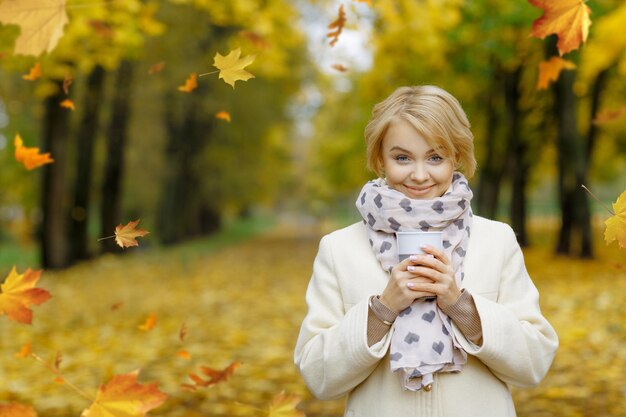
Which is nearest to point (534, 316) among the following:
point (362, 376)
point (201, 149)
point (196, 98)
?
point (362, 376)

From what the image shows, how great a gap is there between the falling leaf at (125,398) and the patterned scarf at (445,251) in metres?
0.74

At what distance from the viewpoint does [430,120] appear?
1.91 meters

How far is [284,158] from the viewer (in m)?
35.3

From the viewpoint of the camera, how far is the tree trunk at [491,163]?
13769 mm

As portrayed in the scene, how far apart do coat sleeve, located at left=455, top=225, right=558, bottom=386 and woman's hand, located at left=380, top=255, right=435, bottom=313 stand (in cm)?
18

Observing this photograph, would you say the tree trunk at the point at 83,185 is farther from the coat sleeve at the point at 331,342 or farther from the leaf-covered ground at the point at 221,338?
the coat sleeve at the point at 331,342

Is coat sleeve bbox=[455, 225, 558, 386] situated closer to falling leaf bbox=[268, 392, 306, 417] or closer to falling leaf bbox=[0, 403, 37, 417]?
falling leaf bbox=[268, 392, 306, 417]

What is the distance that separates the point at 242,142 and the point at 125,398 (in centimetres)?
2150

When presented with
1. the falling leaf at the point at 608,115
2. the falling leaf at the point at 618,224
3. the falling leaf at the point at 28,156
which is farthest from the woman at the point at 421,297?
the falling leaf at the point at 608,115

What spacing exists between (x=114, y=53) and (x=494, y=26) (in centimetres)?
542

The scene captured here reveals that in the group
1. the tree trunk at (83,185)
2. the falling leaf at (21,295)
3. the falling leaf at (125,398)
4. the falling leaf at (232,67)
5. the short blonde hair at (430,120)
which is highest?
the falling leaf at (232,67)

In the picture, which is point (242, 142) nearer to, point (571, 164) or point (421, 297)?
point (571, 164)

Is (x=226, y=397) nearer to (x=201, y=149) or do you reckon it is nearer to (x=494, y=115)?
(x=494, y=115)

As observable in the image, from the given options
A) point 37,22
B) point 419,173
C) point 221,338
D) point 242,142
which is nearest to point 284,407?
point 419,173
